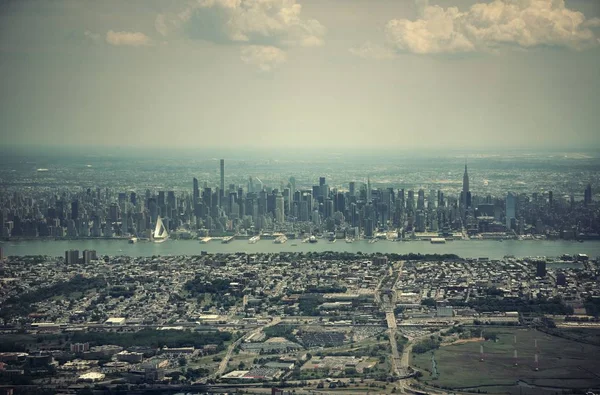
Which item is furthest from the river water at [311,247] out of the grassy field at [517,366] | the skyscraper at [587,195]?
the grassy field at [517,366]

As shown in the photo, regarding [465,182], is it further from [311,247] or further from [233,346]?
[233,346]

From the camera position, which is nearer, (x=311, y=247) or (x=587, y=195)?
(x=311, y=247)

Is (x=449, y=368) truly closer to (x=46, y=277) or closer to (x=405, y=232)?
(x=46, y=277)

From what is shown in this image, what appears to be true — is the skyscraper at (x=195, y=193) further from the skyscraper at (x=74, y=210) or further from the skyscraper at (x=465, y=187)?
the skyscraper at (x=465, y=187)

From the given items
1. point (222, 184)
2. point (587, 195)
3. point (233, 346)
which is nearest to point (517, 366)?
point (233, 346)

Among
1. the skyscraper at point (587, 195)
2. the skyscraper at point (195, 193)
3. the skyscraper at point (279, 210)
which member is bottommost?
the skyscraper at point (279, 210)

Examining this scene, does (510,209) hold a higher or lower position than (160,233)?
higher

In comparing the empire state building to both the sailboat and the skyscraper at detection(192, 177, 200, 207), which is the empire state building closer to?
the skyscraper at detection(192, 177, 200, 207)

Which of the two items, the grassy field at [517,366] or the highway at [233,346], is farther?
the highway at [233,346]
